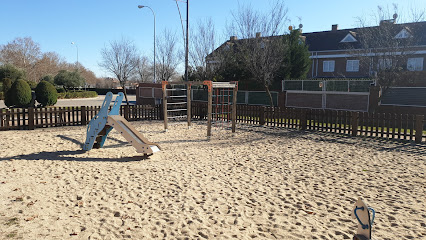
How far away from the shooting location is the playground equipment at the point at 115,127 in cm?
823

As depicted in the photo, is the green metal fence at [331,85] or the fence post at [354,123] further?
the green metal fence at [331,85]

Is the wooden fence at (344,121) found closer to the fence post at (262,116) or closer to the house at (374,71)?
the fence post at (262,116)

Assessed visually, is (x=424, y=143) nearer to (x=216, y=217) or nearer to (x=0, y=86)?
(x=216, y=217)

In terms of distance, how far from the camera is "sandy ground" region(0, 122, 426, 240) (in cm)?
420

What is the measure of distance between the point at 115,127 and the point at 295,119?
28.3 feet

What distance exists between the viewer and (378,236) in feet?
13.2

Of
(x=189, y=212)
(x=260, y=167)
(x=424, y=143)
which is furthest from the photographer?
(x=424, y=143)

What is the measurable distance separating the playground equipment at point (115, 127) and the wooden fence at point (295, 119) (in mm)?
5862

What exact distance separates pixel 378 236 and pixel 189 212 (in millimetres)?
2638

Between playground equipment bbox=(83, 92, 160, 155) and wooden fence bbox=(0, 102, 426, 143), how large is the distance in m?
5.86

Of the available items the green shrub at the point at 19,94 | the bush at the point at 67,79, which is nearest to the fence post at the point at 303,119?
the green shrub at the point at 19,94

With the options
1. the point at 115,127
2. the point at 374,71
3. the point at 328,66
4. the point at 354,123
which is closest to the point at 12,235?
the point at 115,127

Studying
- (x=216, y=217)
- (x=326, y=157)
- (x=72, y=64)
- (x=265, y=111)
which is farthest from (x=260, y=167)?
(x=72, y=64)

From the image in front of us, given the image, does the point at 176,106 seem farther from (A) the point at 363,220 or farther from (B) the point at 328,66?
(B) the point at 328,66
